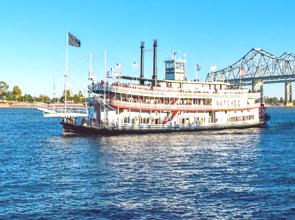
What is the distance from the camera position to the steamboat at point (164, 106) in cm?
9125

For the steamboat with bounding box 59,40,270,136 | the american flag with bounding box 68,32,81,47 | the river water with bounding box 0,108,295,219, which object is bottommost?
the river water with bounding box 0,108,295,219

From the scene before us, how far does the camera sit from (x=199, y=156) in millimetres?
61250

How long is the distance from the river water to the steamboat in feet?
56.6

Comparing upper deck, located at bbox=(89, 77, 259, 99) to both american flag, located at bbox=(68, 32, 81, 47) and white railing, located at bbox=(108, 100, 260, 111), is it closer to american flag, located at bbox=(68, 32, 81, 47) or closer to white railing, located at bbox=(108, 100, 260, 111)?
white railing, located at bbox=(108, 100, 260, 111)

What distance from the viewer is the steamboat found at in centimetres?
9125

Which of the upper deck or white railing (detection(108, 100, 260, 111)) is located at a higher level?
the upper deck

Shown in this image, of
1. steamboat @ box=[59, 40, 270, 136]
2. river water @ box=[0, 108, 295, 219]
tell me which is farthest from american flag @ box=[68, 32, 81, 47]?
river water @ box=[0, 108, 295, 219]

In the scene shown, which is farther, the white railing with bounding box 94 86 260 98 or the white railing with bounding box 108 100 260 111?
the white railing with bounding box 94 86 260 98

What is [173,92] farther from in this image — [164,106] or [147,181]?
[147,181]

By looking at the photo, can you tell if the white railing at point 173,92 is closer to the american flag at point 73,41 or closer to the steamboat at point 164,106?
the steamboat at point 164,106

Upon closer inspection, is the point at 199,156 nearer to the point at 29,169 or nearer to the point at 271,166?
the point at 271,166

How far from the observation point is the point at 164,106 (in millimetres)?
98000

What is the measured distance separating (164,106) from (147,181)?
54.5 metres

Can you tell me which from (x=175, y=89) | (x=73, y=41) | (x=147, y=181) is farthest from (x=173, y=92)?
(x=147, y=181)
